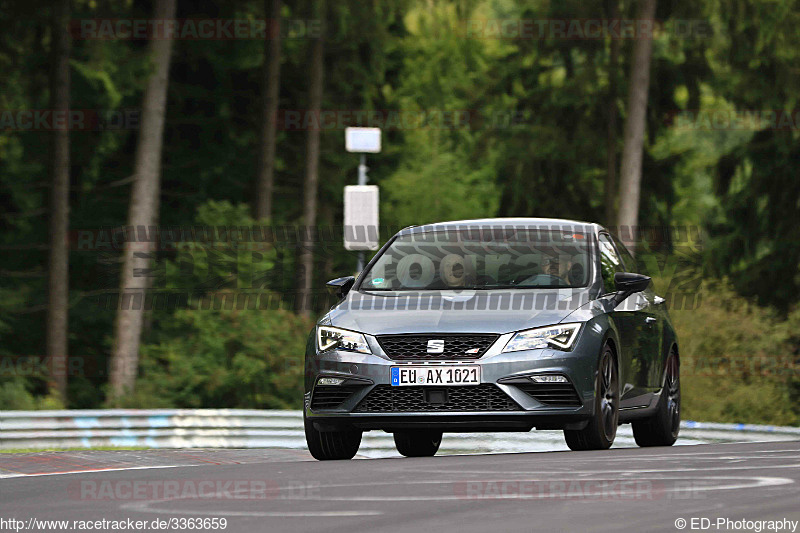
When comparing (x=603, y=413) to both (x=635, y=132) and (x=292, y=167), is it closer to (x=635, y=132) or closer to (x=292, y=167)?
(x=635, y=132)

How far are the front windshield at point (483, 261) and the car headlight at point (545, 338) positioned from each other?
799 millimetres

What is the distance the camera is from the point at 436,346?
12.4m

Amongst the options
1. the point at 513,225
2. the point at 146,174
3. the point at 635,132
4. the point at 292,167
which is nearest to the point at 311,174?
the point at 292,167

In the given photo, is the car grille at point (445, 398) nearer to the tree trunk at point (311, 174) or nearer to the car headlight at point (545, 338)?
the car headlight at point (545, 338)

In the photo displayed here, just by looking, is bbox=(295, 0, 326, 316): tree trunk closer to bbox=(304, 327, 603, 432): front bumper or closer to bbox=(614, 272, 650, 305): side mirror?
bbox=(614, 272, 650, 305): side mirror

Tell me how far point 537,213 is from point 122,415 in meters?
26.0

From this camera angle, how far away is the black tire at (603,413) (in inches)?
505

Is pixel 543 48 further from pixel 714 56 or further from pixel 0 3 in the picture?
pixel 0 3

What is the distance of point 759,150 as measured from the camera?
3928 cm

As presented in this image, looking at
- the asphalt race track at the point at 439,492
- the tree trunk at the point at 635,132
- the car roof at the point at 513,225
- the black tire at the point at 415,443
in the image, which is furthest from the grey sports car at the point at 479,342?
the tree trunk at the point at 635,132

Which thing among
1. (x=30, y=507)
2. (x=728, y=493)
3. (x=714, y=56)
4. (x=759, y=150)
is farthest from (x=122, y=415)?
(x=759, y=150)

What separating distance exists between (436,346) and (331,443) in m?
1.54

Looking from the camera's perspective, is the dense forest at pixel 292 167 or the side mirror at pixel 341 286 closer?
the side mirror at pixel 341 286

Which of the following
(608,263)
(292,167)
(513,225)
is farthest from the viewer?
(292,167)
